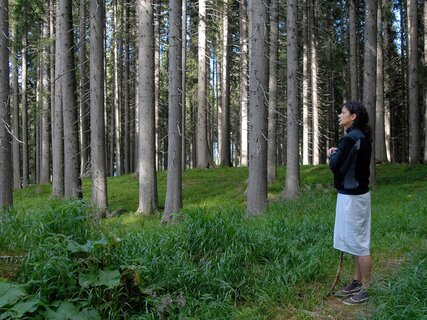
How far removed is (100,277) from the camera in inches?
161

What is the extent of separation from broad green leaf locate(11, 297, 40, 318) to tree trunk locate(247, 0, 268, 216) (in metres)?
7.05

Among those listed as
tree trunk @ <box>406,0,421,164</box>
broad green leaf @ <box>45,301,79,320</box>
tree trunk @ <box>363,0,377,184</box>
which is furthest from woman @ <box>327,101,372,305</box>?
tree trunk @ <box>406,0,421,164</box>

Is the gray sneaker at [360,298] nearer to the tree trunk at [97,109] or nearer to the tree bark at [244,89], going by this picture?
the tree trunk at [97,109]

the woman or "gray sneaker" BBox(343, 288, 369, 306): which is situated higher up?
the woman

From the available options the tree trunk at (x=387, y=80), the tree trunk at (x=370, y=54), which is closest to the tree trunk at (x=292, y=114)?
the tree trunk at (x=370, y=54)

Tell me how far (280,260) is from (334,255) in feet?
3.04

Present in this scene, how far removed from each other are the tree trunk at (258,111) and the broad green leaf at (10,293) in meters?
7.01

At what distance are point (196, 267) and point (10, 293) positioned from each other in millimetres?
2077

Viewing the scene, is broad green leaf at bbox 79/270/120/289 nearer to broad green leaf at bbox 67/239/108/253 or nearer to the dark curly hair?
broad green leaf at bbox 67/239/108/253

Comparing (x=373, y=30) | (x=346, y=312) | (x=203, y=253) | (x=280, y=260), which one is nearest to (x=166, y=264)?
(x=203, y=253)

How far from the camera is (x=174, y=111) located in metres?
11.0

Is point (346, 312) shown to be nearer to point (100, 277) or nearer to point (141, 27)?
point (100, 277)

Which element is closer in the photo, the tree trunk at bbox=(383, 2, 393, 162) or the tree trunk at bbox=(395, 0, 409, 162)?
the tree trunk at bbox=(383, 2, 393, 162)

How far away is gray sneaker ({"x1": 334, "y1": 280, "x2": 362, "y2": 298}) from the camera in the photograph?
182 inches
